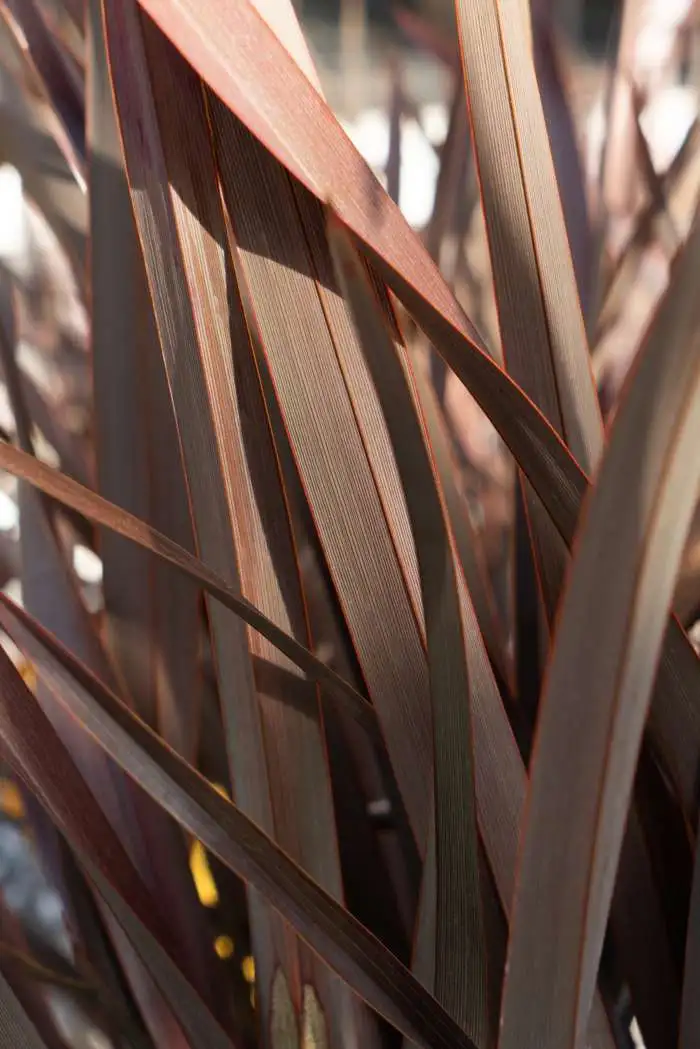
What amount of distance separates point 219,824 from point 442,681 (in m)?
0.05

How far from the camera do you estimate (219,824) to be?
0.16 metres

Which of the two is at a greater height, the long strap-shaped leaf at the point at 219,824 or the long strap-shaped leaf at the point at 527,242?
the long strap-shaped leaf at the point at 527,242

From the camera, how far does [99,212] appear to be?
21cm

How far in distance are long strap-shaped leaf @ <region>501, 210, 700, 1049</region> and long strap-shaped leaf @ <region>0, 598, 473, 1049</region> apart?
0.12 feet

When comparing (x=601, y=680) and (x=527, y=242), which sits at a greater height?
(x=527, y=242)

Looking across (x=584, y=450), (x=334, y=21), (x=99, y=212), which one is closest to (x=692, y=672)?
(x=584, y=450)

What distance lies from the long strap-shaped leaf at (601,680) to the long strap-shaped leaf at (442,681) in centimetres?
4

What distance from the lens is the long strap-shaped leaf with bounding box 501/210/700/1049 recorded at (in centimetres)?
10

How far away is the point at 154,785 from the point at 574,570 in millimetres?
88

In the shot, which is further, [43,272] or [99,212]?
[43,272]

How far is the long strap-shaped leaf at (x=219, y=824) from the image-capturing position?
0.50 ft

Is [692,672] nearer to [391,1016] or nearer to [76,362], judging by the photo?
[391,1016]

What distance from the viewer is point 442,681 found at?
0.16 m

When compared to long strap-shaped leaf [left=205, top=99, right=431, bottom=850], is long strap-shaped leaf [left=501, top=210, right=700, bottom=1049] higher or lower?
lower
